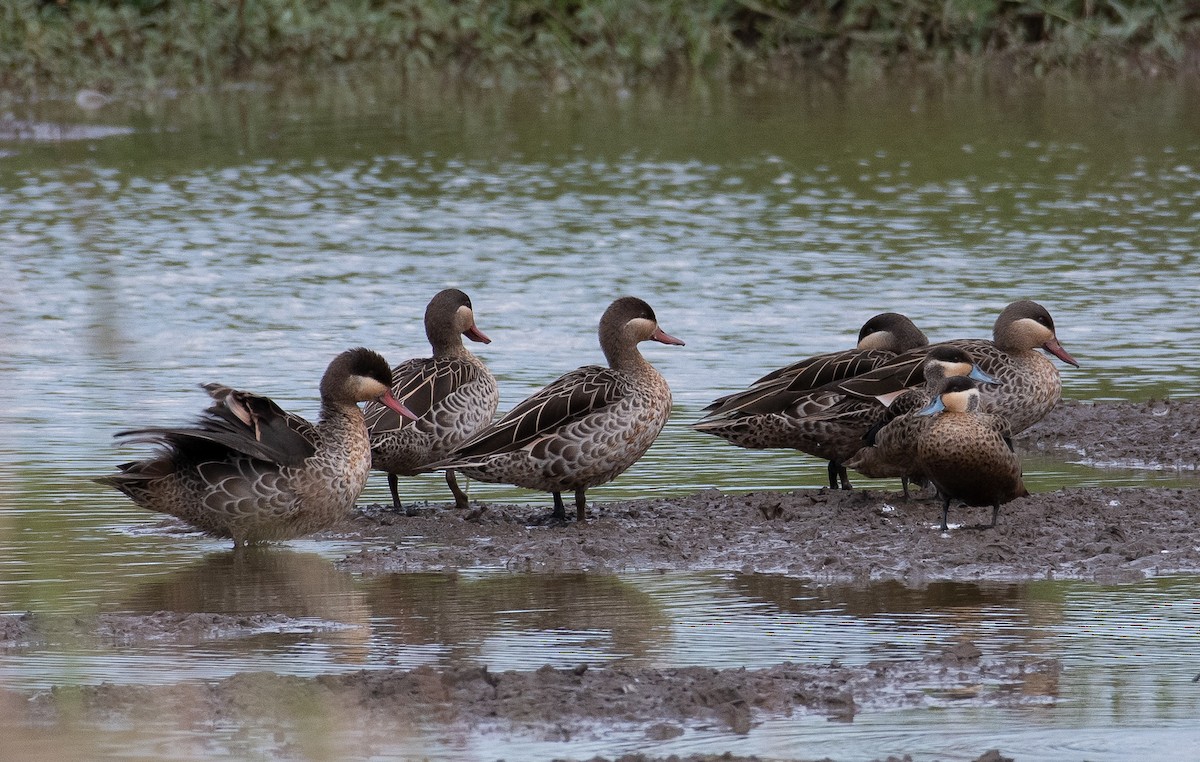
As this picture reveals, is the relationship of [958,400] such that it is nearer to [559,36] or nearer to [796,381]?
[796,381]

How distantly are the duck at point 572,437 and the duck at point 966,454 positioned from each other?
1.18 meters

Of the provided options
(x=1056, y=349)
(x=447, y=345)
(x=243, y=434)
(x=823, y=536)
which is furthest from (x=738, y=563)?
(x=1056, y=349)

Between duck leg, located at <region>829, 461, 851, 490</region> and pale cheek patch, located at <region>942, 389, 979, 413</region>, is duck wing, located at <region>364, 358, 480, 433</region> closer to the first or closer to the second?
duck leg, located at <region>829, 461, 851, 490</region>

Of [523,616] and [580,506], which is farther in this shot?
[580,506]

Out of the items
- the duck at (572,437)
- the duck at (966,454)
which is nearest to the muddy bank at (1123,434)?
the duck at (966,454)

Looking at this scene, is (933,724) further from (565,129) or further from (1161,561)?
(565,129)

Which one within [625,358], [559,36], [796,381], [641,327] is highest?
[559,36]

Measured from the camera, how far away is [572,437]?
845 centimetres

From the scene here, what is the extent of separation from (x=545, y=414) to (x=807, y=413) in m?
1.18

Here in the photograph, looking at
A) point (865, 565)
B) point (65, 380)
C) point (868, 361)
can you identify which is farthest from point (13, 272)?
point (865, 565)

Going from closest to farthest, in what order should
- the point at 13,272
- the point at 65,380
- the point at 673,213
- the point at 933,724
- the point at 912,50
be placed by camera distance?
the point at 933,724 < the point at 65,380 < the point at 13,272 < the point at 673,213 < the point at 912,50

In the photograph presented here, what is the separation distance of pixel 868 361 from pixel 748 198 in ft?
26.0

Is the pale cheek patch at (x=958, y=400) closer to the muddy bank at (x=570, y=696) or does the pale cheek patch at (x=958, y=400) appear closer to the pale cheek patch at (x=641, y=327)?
the pale cheek patch at (x=641, y=327)

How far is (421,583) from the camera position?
744cm
